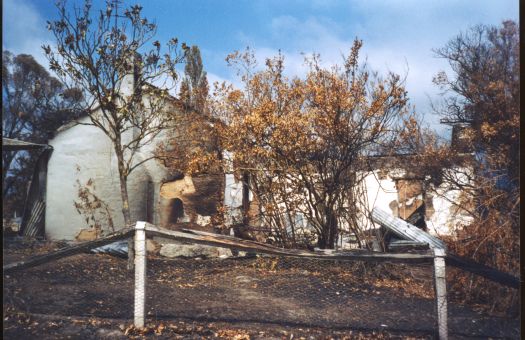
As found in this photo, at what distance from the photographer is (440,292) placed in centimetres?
365

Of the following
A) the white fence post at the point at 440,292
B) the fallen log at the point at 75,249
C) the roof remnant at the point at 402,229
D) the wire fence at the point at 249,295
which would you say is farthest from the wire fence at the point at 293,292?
the fallen log at the point at 75,249

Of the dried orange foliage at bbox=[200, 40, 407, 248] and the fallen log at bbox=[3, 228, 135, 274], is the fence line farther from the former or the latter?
the dried orange foliage at bbox=[200, 40, 407, 248]

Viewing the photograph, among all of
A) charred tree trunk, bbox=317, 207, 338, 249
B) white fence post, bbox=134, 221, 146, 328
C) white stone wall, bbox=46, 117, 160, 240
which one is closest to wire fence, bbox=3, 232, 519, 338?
white fence post, bbox=134, 221, 146, 328

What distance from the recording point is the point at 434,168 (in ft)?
48.0

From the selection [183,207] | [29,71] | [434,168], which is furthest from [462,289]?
[29,71]

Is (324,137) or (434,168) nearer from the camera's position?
(324,137)

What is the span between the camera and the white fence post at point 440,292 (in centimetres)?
365

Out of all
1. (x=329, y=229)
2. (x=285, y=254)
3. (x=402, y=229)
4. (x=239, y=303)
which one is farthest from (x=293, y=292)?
(x=402, y=229)

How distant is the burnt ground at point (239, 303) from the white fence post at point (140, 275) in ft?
0.49

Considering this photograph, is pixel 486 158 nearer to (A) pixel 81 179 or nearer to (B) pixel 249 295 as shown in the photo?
(B) pixel 249 295

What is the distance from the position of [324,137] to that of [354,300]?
3418mm

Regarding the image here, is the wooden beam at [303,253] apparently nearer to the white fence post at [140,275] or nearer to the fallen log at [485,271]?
the white fence post at [140,275]

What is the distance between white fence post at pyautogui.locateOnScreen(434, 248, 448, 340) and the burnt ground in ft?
1.24

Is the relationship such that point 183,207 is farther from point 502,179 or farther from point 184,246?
point 502,179
